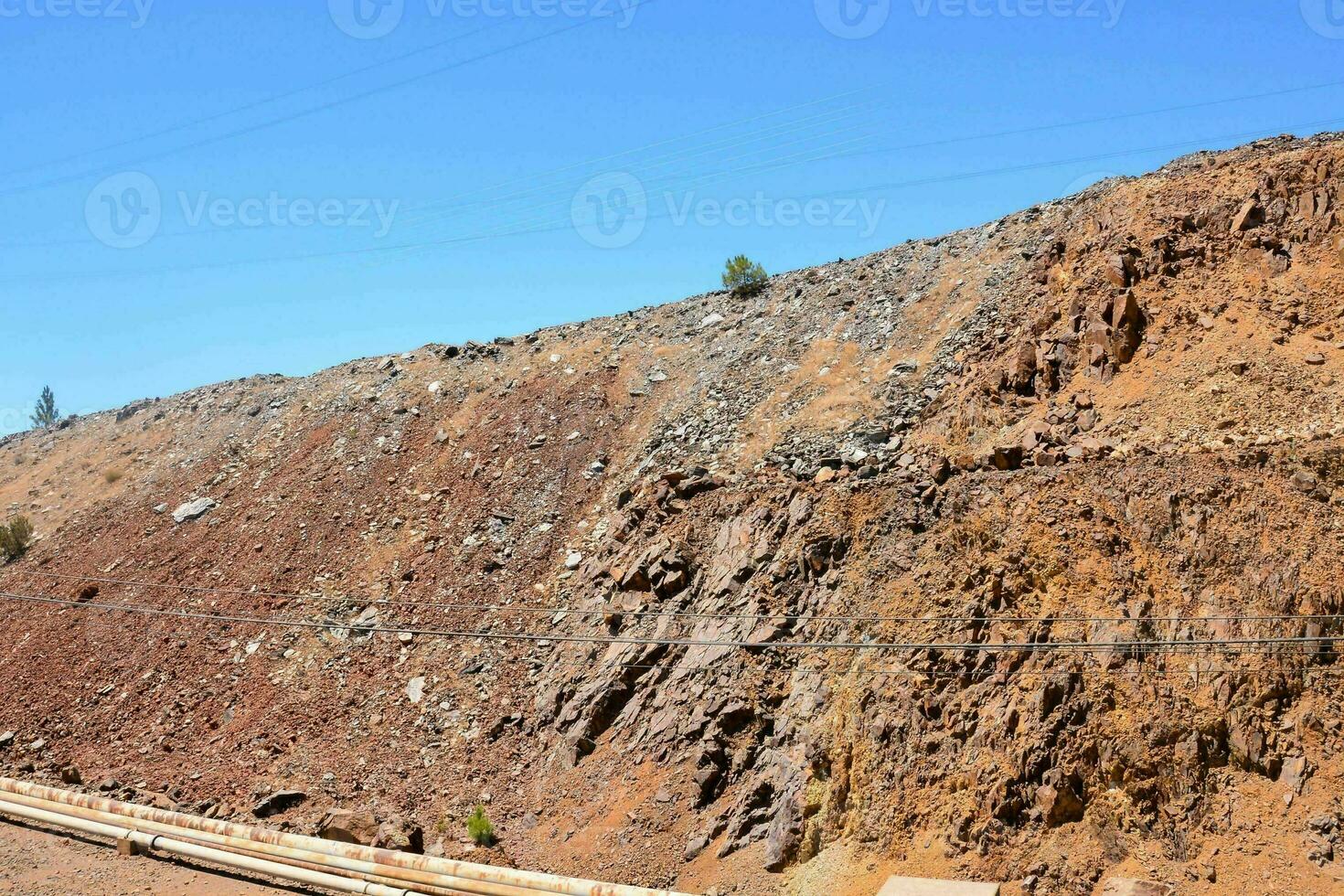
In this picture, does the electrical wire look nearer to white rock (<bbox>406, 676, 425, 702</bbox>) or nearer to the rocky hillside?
the rocky hillside

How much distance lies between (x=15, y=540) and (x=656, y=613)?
2600cm

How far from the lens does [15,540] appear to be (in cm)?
3759

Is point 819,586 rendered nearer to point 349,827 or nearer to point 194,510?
point 349,827

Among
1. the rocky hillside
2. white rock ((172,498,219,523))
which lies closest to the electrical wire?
the rocky hillside

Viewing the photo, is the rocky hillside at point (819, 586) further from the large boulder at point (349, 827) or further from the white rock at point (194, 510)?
the large boulder at point (349, 827)

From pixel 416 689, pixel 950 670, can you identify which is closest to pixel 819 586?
pixel 950 670

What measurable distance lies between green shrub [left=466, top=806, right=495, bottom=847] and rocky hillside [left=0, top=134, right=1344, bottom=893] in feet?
1.19

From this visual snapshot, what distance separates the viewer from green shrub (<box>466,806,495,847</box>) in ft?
66.1

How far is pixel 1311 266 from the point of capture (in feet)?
70.5

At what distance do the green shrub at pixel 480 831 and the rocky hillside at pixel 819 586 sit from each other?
14.3 inches

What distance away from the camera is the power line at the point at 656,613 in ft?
52.8

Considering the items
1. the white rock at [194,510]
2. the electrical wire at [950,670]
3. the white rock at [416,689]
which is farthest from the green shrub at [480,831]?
the white rock at [194,510]

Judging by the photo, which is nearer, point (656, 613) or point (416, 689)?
point (656, 613)

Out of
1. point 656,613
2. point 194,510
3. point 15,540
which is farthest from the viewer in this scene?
point 15,540
